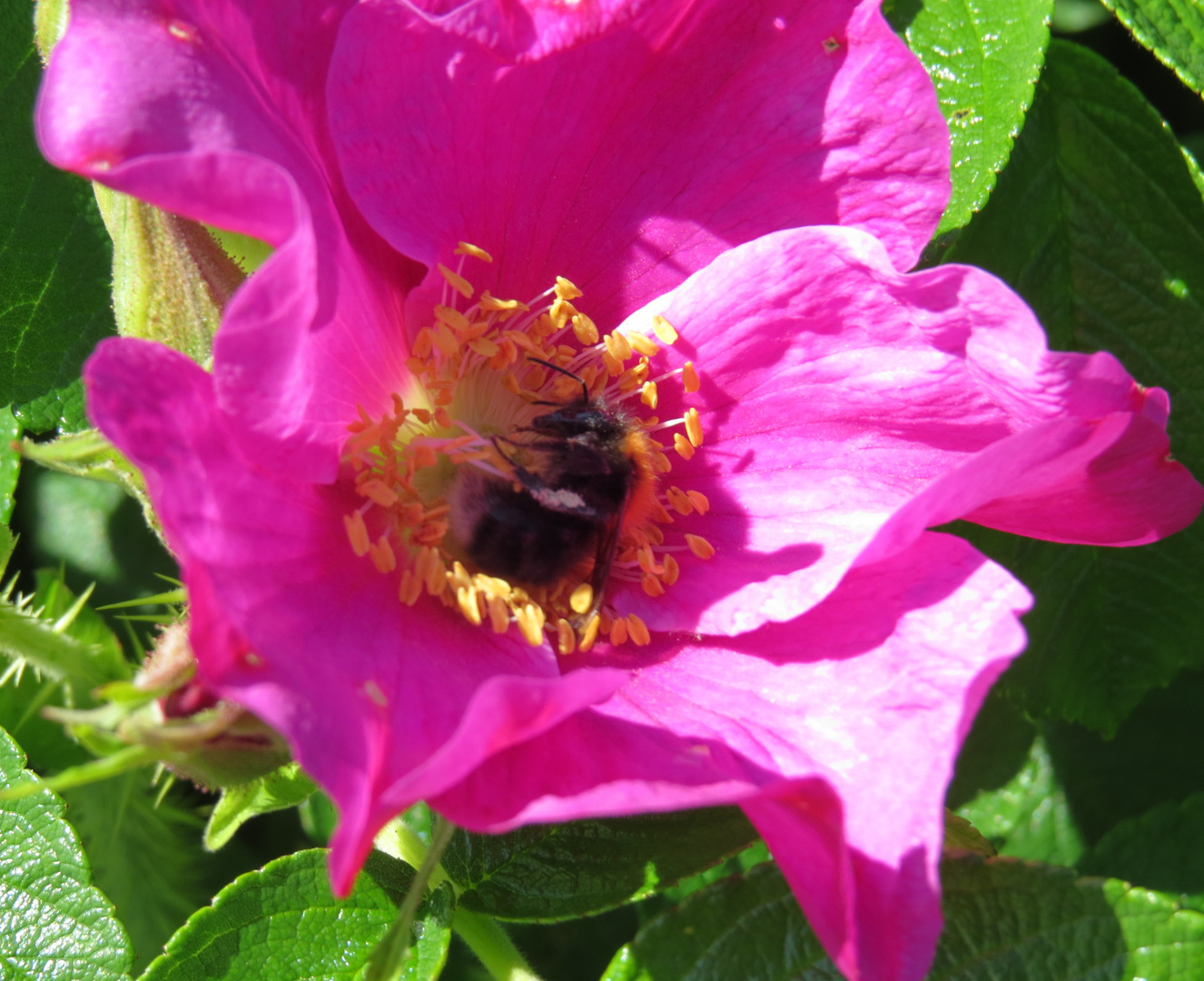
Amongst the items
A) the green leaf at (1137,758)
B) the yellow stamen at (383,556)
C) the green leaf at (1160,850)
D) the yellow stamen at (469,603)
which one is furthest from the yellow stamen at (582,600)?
the green leaf at (1137,758)

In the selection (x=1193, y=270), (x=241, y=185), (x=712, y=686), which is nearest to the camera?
(x=241, y=185)

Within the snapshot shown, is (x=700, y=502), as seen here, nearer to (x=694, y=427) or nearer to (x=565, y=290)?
(x=694, y=427)

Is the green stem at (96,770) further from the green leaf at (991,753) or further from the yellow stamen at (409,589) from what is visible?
the green leaf at (991,753)

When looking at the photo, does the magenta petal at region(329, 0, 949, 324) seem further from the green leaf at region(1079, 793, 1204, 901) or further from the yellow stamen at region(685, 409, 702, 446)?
the green leaf at region(1079, 793, 1204, 901)

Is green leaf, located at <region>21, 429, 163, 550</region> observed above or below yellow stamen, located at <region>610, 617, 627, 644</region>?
above

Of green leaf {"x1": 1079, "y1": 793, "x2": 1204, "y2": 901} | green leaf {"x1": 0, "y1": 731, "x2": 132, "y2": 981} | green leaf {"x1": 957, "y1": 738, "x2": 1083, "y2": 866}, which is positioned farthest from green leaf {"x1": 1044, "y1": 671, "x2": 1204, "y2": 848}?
green leaf {"x1": 0, "y1": 731, "x2": 132, "y2": 981}

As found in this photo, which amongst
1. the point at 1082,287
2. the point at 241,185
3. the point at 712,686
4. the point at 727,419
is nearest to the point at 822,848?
the point at 712,686

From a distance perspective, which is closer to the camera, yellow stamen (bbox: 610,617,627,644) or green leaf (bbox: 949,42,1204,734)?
yellow stamen (bbox: 610,617,627,644)

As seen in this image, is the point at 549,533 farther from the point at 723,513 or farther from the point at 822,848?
the point at 822,848
